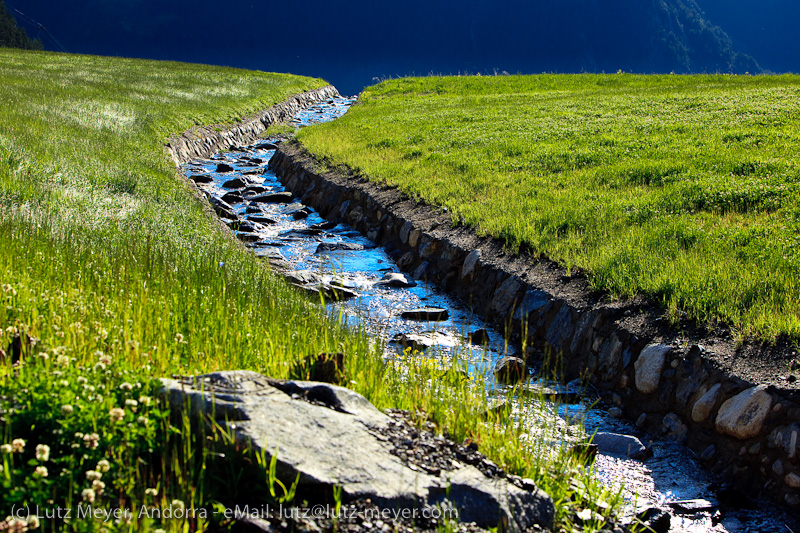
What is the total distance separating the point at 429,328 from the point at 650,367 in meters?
3.22

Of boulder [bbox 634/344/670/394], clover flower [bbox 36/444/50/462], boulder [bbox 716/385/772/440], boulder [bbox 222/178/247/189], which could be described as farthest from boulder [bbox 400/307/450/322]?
boulder [bbox 222/178/247/189]

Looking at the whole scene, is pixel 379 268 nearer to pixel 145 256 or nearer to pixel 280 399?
pixel 145 256

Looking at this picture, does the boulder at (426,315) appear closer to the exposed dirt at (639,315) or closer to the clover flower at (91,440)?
the exposed dirt at (639,315)

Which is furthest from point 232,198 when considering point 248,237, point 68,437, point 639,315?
point 68,437

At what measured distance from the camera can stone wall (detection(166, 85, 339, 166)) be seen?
2288 cm

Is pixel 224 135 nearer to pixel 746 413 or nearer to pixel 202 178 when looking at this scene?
pixel 202 178

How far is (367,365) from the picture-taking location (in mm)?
5180

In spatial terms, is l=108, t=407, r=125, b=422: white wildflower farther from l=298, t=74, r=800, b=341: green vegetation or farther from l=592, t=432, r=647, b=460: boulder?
l=298, t=74, r=800, b=341: green vegetation

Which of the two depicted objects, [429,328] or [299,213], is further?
[299,213]

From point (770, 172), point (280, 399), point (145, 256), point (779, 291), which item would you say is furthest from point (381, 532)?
point (770, 172)

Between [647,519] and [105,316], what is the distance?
180 inches

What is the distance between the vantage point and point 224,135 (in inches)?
1123

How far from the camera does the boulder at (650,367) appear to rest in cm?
643

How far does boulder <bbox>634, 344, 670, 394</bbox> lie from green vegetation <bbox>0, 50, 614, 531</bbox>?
1.74 m
